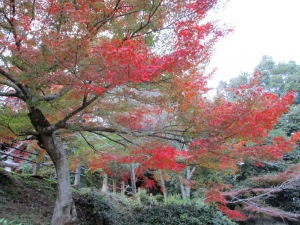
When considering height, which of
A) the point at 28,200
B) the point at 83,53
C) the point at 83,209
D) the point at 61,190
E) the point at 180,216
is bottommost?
the point at 180,216

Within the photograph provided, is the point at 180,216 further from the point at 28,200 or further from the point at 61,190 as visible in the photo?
the point at 28,200

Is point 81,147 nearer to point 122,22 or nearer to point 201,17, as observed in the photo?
point 122,22

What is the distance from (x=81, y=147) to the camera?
264 inches

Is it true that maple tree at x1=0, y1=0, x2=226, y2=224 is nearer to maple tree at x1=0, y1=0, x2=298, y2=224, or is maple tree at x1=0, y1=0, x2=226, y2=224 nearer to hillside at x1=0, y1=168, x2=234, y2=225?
maple tree at x1=0, y1=0, x2=298, y2=224

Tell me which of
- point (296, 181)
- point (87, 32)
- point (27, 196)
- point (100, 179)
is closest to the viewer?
point (87, 32)

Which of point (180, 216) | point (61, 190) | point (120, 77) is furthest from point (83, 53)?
point (180, 216)

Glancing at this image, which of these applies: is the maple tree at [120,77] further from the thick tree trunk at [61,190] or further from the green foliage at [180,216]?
the green foliage at [180,216]

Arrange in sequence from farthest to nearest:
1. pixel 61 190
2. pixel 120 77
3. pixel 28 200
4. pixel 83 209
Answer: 1. pixel 83 209
2. pixel 28 200
3. pixel 61 190
4. pixel 120 77

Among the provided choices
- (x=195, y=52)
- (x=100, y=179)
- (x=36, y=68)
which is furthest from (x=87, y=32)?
(x=100, y=179)

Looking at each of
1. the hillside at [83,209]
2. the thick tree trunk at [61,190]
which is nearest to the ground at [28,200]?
the hillside at [83,209]

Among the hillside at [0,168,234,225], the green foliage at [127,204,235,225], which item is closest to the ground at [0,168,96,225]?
the hillside at [0,168,234,225]

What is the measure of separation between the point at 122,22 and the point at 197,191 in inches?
421

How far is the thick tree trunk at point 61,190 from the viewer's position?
4652mm

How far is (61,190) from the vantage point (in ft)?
15.9
